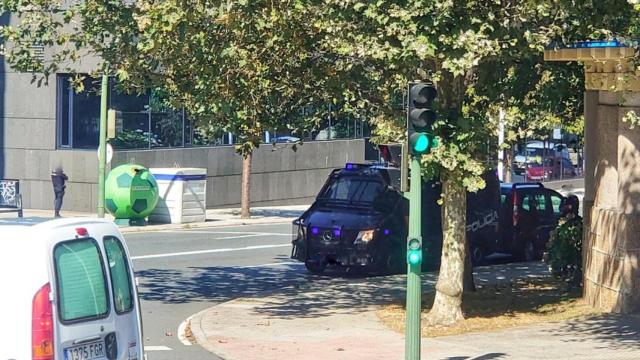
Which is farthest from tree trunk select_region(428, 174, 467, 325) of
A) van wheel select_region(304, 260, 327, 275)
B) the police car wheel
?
the police car wheel

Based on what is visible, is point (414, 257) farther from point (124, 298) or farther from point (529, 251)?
point (529, 251)

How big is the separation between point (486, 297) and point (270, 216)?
21.8 m

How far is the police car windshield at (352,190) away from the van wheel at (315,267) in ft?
4.62

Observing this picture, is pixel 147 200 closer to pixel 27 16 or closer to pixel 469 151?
pixel 27 16

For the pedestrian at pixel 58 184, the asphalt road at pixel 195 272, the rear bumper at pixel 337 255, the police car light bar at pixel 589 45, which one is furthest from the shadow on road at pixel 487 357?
the pedestrian at pixel 58 184

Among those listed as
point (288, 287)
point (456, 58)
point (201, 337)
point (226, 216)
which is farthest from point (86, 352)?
point (226, 216)

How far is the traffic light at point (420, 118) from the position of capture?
12602 millimetres

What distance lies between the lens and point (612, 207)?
17.6 meters

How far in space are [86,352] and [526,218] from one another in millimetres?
18653

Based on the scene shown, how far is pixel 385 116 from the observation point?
54.9ft

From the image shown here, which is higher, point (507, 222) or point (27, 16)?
point (27, 16)

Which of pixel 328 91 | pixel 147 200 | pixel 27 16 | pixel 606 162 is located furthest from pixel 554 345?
pixel 147 200

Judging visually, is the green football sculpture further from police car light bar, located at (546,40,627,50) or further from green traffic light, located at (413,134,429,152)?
green traffic light, located at (413,134,429,152)

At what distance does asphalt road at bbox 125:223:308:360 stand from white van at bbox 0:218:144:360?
5285 millimetres
